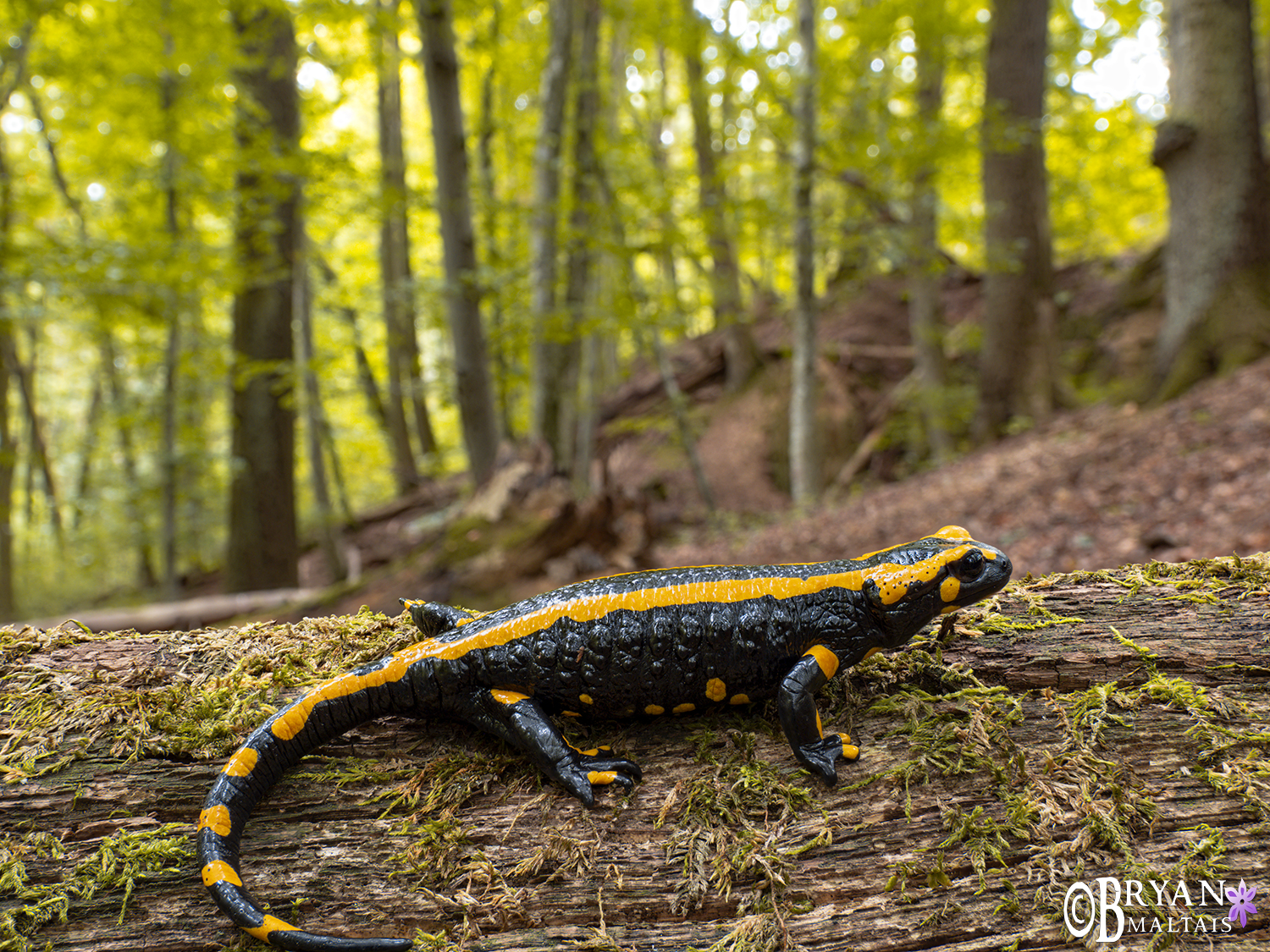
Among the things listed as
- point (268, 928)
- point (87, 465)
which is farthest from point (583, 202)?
point (87, 465)

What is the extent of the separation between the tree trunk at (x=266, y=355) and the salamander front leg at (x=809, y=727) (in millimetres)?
8321

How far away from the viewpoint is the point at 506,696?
2.29 metres

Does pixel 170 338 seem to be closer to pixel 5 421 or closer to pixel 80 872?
pixel 5 421

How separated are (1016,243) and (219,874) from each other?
11621mm

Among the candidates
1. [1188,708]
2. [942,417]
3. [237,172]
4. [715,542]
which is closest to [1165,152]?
[942,417]

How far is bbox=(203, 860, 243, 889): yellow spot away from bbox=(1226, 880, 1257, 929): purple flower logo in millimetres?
2664

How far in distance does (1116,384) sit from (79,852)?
14.3 m

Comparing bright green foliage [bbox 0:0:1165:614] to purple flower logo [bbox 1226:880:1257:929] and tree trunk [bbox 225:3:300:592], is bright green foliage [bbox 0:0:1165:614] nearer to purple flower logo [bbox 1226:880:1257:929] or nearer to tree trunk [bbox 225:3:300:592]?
tree trunk [bbox 225:3:300:592]

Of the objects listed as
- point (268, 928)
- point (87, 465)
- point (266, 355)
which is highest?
point (266, 355)

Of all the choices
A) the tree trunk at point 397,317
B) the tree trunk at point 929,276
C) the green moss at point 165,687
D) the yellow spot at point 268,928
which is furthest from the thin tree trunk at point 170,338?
the tree trunk at point 929,276

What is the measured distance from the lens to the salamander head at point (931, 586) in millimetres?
2289

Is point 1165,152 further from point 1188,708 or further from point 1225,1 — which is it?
point 1188,708

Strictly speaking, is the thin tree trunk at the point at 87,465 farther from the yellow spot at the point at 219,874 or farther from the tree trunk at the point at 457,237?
the yellow spot at the point at 219,874

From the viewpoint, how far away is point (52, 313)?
9523 mm
